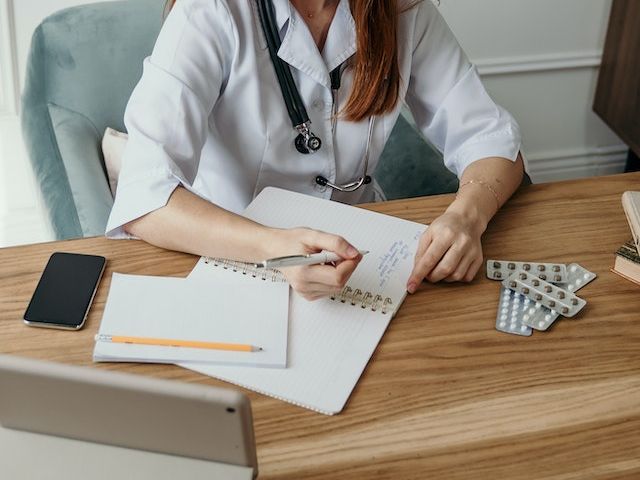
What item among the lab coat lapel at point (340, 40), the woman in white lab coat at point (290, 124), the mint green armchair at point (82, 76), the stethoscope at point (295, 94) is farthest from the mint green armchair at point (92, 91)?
the lab coat lapel at point (340, 40)

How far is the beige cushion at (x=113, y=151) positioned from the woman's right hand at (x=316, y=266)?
2.42 feet

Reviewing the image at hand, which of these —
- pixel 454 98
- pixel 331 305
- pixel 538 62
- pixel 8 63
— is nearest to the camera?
pixel 331 305

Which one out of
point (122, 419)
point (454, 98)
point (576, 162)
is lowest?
point (576, 162)

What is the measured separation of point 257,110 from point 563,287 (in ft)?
1.92

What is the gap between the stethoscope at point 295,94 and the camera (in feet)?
4.99

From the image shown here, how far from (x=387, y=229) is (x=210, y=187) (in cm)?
42

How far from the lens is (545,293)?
1.29 meters

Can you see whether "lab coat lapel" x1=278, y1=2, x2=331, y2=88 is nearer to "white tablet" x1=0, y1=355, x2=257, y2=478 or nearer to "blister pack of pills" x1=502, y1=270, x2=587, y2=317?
"blister pack of pills" x1=502, y1=270, x2=587, y2=317

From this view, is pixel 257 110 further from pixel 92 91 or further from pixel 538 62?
pixel 538 62

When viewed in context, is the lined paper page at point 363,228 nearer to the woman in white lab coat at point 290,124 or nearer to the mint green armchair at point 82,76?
the woman in white lab coat at point 290,124

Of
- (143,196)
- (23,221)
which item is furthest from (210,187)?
(23,221)

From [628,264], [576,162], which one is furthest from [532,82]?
[628,264]

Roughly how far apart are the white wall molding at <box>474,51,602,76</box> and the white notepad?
5.70 ft

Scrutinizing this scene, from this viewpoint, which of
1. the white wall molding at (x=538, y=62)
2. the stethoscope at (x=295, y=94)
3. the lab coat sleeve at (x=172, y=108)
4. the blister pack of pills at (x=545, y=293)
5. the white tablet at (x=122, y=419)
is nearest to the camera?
the white tablet at (x=122, y=419)
